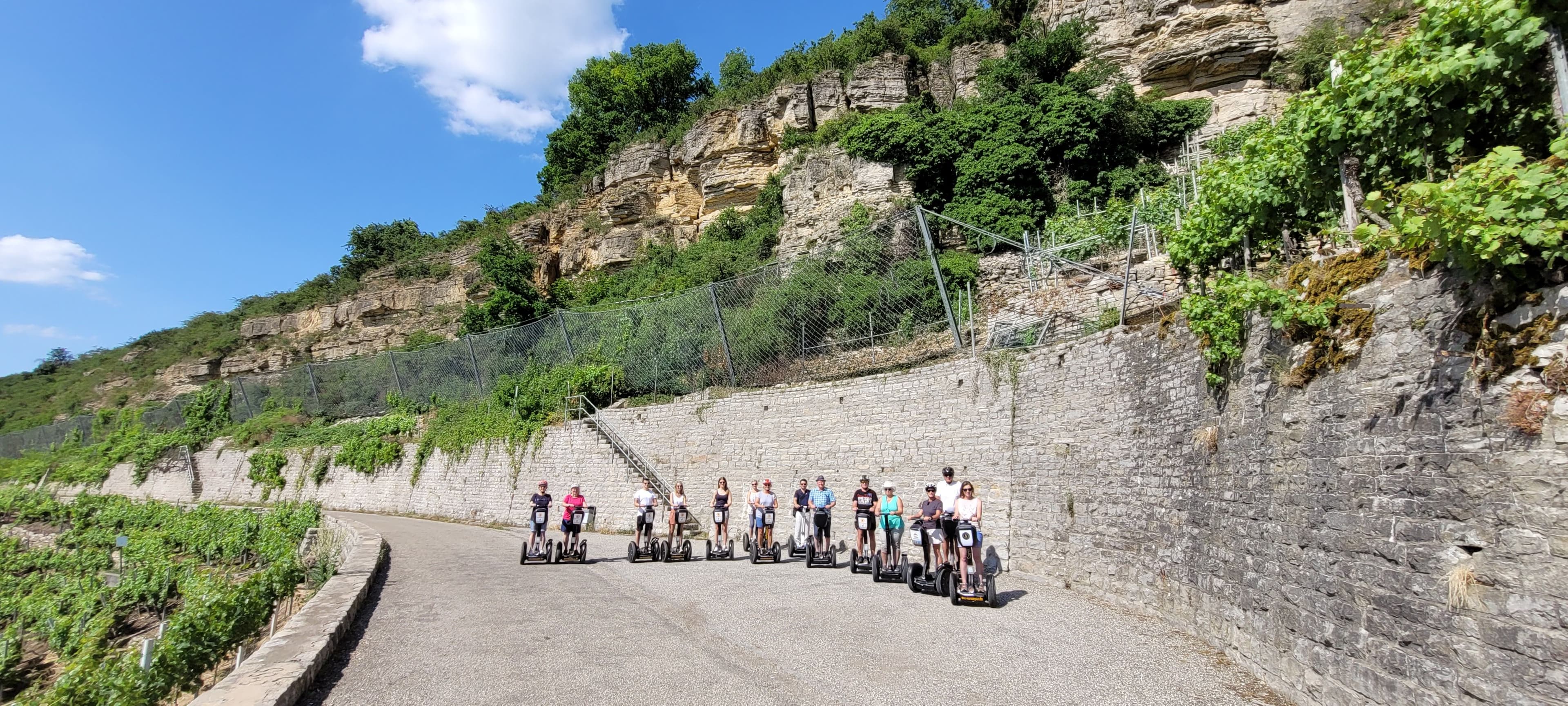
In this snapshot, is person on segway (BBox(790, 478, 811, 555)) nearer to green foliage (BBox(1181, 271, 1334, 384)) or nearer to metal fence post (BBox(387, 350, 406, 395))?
green foliage (BBox(1181, 271, 1334, 384))

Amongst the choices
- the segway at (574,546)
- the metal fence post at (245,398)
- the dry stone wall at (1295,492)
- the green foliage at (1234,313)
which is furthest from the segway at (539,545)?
the metal fence post at (245,398)

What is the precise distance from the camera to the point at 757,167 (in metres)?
32.8

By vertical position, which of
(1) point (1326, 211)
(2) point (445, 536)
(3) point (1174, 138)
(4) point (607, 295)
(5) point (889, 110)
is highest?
(5) point (889, 110)

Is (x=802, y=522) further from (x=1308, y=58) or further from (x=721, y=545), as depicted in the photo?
(x=1308, y=58)

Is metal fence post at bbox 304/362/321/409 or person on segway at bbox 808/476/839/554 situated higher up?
metal fence post at bbox 304/362/321/409

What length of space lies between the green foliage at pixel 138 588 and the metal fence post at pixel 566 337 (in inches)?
270

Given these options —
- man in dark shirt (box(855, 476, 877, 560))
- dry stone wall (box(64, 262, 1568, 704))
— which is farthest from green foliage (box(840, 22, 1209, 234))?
man in dark shirt (box(855, 476, 877, 560))

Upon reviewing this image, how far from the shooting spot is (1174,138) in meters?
23.2

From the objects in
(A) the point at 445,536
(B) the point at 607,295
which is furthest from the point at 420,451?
(B) the point at 607,295

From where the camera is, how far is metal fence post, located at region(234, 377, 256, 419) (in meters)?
32.4

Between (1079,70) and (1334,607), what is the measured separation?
2473 cm

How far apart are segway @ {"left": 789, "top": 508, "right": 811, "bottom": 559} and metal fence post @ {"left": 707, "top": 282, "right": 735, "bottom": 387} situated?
491cm

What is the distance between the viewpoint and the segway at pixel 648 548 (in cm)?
1104

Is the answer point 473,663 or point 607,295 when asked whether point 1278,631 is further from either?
point 607,295
